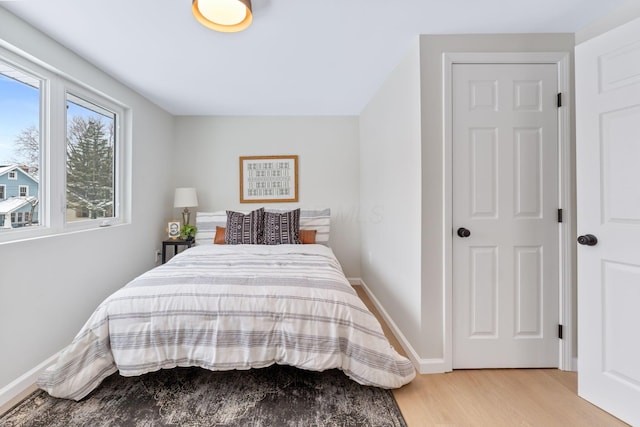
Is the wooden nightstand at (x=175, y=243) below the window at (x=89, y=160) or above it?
below

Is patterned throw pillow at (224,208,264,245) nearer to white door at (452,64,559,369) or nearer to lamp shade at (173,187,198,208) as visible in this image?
lamp shade at (173,187,198,208)

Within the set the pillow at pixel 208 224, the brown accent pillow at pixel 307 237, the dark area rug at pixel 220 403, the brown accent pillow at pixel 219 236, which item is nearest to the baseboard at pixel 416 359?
the dark area rug at pixel 220 403

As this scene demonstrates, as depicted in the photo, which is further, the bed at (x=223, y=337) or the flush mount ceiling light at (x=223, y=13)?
the bed at (x=223, y=337)

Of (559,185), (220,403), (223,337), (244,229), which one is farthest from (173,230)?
(559,185)

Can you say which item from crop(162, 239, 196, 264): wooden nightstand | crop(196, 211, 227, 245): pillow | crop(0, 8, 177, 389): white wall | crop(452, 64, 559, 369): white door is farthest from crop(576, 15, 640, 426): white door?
crop(162, 239, 196, 264): wooden nightstand

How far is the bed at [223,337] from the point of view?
1.68 meters

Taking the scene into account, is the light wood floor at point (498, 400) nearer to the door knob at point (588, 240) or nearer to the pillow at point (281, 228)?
the door knob at point (588, 240)

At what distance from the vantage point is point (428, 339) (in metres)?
2.01

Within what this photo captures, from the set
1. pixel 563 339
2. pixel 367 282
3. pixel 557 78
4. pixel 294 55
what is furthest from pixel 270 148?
pixel 563 339

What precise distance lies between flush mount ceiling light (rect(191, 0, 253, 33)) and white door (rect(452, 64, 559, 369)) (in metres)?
1.39

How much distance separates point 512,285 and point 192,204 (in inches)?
134

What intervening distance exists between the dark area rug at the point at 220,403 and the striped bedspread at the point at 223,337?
0.39ft

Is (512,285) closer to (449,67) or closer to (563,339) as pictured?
(563,339)

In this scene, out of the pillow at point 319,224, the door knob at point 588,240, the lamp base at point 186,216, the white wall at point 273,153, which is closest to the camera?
the door knob at point 588,240
